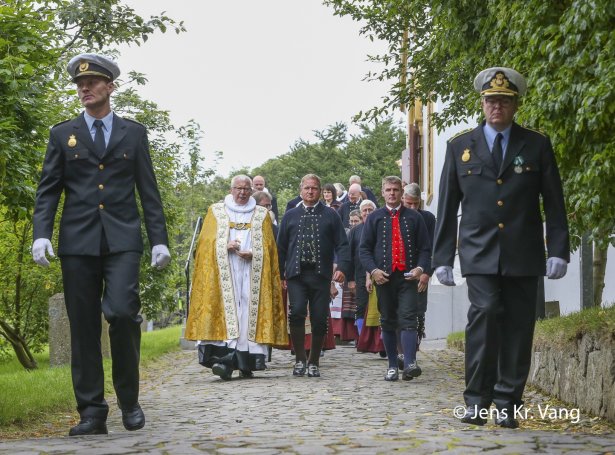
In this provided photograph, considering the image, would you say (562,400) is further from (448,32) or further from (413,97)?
(413,97)

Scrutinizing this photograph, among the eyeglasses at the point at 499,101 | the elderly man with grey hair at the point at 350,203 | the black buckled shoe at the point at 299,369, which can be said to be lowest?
the black buckled shoe at the point at 299,369

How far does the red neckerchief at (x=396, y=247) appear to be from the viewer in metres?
12.1

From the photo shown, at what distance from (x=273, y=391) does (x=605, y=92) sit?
4598mm

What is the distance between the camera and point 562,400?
30.8 ft

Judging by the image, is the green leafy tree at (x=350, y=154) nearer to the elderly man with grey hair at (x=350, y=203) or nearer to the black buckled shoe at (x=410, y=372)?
the elderly man with grey hair at (x=350, y=203)

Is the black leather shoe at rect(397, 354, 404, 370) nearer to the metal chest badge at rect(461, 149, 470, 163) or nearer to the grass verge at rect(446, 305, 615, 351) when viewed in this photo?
the grass verge at rect(446, 305, 615, 351)

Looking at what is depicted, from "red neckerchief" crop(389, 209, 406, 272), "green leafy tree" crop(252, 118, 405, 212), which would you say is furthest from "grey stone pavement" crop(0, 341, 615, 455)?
"green leafy tree" crop(252, 118, 405, 212)

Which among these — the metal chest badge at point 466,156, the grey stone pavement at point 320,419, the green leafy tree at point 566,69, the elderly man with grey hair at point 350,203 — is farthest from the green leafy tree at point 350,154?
the metal chest badge at point 466,156

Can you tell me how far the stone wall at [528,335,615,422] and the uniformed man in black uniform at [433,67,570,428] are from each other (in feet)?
3.06

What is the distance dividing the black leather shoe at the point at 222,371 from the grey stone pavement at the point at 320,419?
0.12 metres

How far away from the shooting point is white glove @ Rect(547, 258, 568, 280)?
7.25 metres

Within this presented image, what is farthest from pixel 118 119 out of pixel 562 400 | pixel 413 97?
pixel 413 97

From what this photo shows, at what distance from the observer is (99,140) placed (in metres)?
7.27

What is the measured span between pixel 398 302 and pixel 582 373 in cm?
361
